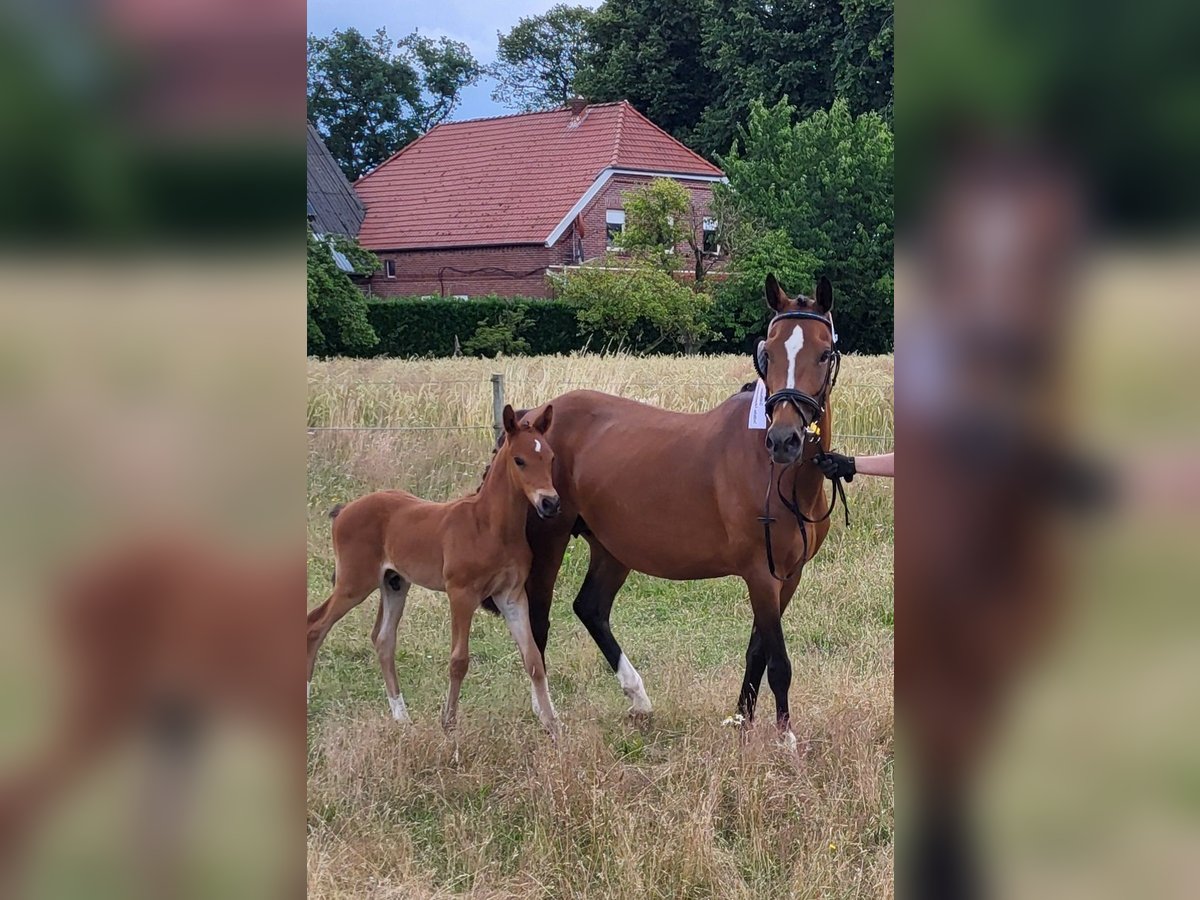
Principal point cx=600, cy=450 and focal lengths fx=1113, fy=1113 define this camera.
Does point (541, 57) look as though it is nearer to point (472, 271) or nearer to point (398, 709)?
point (472, 271)

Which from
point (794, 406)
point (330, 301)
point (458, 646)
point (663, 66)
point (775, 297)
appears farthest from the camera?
point (663, 66)

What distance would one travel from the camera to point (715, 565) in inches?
197

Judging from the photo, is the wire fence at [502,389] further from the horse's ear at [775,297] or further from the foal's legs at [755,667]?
the horse's ear at [775,297]

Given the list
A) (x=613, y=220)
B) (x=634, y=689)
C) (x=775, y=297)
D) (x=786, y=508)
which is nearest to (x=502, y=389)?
(x=634, y=689)

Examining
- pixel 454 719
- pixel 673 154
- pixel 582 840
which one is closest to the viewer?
pixel 582 840

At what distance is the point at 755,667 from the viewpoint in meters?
4.91

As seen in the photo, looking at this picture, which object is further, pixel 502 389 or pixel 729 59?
pixel 729 59

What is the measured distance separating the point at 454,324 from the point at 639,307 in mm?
4314

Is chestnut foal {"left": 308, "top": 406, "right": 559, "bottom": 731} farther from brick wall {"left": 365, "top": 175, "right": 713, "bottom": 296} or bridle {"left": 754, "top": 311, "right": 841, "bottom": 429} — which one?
brick wall {"left": 365, "top": 175, "right": 713, "bottom": 296}
